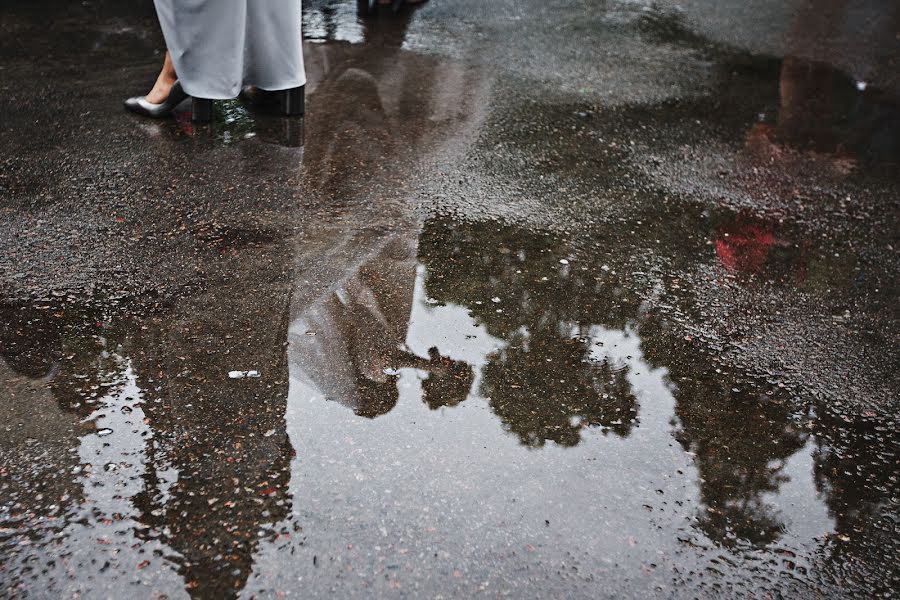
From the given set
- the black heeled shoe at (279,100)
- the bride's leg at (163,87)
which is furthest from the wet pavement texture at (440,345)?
the bride's leg at (163,87)

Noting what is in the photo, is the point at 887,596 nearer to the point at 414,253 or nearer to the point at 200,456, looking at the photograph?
the point at 200,456

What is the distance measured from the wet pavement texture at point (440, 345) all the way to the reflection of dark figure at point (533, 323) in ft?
0.05

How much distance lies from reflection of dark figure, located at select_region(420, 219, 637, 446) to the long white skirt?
1558mm

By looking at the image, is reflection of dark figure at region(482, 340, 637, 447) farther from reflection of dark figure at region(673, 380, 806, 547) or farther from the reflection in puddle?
reflection of dark figure at region(673, 380, 806, 547)

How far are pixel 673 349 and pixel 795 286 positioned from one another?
90 cm

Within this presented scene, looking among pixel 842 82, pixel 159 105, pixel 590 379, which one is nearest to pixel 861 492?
pixel 590 379

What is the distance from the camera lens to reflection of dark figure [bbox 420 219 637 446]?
2.76m

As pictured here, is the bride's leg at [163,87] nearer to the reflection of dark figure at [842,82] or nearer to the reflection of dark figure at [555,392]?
the reflection of dark figure at [555,392]

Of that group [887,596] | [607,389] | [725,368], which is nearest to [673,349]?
[725,368]

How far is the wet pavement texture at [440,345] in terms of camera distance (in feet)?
7.34

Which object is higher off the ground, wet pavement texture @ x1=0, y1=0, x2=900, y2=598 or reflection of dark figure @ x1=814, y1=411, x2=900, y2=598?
reflection of dark figure @ x1=814, y1=411, x2=900, y2=598

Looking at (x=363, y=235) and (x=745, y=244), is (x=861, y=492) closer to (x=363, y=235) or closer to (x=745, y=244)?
(x=745, y=244)

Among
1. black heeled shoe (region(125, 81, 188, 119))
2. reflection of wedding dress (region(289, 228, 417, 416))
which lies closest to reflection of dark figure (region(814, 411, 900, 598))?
reflection of wedding dress (region(289, 228, 417, 416))

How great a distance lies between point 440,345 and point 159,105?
2627 mm
